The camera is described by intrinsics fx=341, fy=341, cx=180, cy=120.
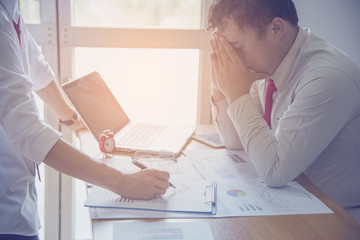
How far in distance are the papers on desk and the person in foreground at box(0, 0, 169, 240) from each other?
8 cm

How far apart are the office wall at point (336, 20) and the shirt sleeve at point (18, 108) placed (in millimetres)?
1598

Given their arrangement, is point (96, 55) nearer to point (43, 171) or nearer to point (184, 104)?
point (184, 104)

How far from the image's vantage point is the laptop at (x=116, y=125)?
4.33 feet

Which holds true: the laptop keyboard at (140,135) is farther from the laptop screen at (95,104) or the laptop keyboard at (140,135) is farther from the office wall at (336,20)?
the office wall at (336,20)

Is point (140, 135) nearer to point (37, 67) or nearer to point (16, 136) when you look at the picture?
point (37, 67)

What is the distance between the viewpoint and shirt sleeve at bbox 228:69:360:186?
3.23 feet

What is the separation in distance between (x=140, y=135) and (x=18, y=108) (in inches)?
28.6

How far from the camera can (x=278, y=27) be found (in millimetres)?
1150

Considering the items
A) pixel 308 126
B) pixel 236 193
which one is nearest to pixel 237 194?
pixel 236 193

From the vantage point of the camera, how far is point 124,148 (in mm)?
1309

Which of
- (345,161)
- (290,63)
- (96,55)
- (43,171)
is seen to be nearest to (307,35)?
(290,63)

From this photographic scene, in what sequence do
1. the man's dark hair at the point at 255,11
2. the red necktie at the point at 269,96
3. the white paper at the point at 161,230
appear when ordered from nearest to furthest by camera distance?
the white paper at the point at 161,230, the man's dark hair at the point at 255,11, the red necktie at the point at 269,96

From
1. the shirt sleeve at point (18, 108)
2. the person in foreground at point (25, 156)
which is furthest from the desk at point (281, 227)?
the shirt sleeve at point (18, 108)

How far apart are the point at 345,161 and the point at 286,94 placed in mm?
292
